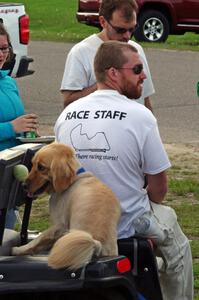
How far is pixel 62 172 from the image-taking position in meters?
4.62

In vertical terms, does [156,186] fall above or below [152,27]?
above

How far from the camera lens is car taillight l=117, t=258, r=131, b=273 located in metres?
4.50

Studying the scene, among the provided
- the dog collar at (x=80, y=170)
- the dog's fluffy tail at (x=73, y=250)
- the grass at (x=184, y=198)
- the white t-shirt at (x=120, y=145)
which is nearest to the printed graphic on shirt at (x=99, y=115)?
the white t-shirt at (x=120, y=145)

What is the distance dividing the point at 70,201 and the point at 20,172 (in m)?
0.26

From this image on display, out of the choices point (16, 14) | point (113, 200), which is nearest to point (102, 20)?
point (113, 200)

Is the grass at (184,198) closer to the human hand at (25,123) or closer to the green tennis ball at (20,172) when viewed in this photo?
the human hand at (25,123)

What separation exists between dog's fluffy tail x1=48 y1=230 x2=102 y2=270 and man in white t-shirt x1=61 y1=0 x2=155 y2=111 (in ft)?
7.49

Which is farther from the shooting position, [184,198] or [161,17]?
[161,17]

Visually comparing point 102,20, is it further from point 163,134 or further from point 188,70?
point 188,70

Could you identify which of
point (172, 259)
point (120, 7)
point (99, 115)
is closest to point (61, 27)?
point (120, 7)

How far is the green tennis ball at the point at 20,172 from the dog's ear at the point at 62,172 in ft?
0.39

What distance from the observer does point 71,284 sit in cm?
431

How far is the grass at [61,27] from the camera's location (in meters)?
21.9

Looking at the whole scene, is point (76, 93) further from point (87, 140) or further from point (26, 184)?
point (26, 184)
